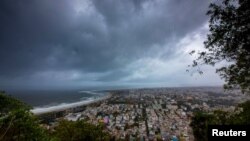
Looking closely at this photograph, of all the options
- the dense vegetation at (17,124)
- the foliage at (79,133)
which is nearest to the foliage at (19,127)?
the dense vegetation at (17,124)

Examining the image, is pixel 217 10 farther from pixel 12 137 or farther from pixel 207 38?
pixel 12 137

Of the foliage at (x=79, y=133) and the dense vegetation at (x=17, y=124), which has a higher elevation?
the dense vegetation at (x=17, y=124)

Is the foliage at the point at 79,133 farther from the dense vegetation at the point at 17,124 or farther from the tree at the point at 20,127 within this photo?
the tree at the point at 20,127

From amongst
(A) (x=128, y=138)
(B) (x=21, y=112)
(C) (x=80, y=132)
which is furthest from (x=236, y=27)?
(A) (x=128, y=138)

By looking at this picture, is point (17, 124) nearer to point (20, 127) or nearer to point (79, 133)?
point (20, 127)

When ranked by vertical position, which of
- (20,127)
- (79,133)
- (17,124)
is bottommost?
(79,133)

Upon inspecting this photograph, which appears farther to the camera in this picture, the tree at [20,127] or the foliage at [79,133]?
the foliage at [79,133]

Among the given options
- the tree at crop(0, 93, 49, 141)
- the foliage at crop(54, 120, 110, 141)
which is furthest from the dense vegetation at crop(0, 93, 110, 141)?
the foliage at crop(54, 120, 110, 141)

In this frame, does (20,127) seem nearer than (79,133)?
Yes

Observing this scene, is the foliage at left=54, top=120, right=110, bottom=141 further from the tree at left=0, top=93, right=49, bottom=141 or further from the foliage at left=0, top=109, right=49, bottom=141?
the foliage at left=0, top=109, right=49, bottom=141

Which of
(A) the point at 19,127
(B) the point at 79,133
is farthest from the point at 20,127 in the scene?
(B) the point at 79,133

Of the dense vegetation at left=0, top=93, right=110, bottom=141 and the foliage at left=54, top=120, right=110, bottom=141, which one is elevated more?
the dense vegetation at left=0, top=93, right=110, bottom=141
